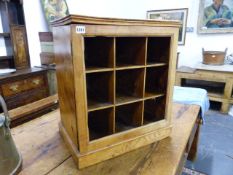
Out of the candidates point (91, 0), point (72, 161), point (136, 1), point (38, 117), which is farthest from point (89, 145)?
point (136, 1)

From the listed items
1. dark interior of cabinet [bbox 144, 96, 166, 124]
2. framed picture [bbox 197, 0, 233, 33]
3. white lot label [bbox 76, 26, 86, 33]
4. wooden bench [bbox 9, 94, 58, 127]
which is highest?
framed picture [bbox 197, 0, 233, 33]

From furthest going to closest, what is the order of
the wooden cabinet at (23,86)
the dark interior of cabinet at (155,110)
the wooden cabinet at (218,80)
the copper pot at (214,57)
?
1. the copper pot at (214,57)
2. the wooden cabinet at (218,80)
3. the wooden cabinet at (23,86)
4. the dark interior of cabinet at (155,110)

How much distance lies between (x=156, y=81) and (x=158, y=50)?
0.15 metres

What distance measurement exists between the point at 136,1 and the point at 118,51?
10.2 ft

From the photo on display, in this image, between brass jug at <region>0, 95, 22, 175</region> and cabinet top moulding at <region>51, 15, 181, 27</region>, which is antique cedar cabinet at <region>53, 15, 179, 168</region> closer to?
cabinet top moulding at <region>51, 15, 181, 27</region>

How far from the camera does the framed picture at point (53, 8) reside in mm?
2498

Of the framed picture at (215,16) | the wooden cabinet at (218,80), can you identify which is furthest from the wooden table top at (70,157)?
the framed picture at (215,16)

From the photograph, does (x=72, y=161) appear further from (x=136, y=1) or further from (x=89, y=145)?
(x=136, y=1)

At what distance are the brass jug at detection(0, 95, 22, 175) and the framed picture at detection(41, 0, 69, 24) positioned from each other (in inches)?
86.0

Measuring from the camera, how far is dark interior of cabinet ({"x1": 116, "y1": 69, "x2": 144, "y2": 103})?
0.83 metres

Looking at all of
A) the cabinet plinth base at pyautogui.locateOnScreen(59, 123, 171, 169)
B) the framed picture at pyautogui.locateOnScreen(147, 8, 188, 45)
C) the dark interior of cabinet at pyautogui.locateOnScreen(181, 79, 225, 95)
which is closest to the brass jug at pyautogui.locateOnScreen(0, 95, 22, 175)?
the cabinet plinth base at pyautogui.locateOnScreen(59, 123, 171, 169)

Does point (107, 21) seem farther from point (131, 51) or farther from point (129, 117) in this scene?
point (129, 117)

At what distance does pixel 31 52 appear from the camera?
2.53 metres

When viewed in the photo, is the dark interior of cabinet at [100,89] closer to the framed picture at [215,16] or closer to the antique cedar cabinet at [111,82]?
the antique cedar cabinet at [111,82]
